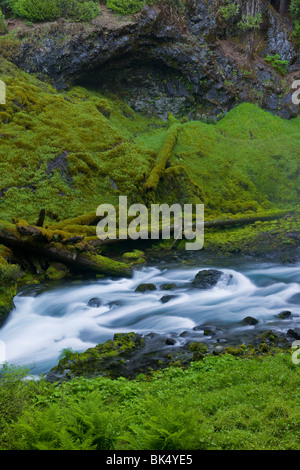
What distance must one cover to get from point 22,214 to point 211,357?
11.1 meters

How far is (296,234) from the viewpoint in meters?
18.3

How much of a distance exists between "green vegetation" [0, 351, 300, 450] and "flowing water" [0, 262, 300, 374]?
2874 mm

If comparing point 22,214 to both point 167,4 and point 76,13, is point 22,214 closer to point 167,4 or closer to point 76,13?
point 76,13

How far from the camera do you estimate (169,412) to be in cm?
466

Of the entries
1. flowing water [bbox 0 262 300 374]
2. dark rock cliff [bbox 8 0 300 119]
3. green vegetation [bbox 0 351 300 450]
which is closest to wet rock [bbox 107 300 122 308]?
flowing water [bbox 0 262 300 374]

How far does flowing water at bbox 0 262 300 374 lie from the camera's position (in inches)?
388

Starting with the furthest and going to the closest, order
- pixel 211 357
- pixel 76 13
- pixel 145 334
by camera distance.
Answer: pixel 76 13 → pixel 145 334 → pixel 211 357

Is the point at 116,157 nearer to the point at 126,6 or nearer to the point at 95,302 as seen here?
the point at 95,302

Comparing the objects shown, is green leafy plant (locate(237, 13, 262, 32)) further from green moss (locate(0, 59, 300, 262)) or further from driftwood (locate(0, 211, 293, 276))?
driftwood (locate(0, 211, 293, 276))

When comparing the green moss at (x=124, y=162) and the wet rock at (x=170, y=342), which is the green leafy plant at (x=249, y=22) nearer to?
the green moss at (x=124, y=162)

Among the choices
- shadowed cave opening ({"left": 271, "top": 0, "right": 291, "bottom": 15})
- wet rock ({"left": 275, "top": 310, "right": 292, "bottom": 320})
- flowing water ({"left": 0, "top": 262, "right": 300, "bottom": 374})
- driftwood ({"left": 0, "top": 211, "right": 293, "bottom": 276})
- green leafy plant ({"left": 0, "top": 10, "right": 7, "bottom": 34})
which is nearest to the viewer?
flowing water ({"left": 0, "top": 262, "right": 300, "bottom": 374})

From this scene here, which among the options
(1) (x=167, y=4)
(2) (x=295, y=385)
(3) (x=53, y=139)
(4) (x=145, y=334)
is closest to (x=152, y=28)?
(1) (x=167, y=4)

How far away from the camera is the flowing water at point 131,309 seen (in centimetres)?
985

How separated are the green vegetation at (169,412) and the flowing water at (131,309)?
287cm
